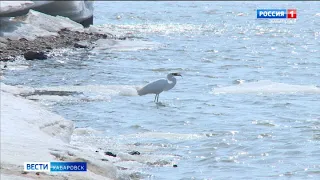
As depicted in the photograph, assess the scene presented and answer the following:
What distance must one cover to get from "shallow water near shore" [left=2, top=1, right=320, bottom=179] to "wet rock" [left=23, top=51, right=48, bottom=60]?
356mm

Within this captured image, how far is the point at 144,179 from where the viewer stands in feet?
38.6

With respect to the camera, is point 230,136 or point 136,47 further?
point 136,47

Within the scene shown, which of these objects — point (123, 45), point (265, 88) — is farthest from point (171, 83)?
point (123, 45)

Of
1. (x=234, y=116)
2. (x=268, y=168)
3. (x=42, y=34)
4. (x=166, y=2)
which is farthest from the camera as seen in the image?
A: (x=166, y=2)

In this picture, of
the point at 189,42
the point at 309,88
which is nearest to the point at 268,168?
the point at 309,88

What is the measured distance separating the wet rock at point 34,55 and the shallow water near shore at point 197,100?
1.17ft

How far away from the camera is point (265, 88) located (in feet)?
72.8

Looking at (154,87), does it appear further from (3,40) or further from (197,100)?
(3,40)

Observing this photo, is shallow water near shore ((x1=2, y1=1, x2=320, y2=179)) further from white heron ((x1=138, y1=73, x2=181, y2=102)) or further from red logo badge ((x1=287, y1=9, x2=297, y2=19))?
red logo badge ((x1=287, y1=9, x2=297, y2=19))

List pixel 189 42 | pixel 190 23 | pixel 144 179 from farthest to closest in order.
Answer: pixel 190 23 → pixel 189 42 → pixel 144 179

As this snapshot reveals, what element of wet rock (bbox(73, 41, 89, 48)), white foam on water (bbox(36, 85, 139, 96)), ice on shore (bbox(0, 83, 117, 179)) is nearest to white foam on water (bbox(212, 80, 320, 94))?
white foam on water (bbox(36, 85, 139, 96))

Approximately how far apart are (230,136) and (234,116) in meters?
2.56

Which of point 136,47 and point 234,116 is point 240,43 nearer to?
point 136,47

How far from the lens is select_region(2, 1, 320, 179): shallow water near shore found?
1351 cm
